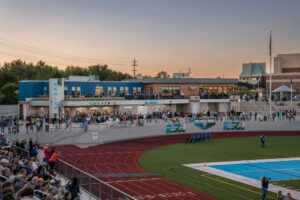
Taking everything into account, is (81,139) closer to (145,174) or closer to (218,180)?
(145,174)

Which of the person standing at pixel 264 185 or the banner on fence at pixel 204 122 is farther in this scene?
the banner on fence at pixel 204 122

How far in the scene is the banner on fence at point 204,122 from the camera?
140ft

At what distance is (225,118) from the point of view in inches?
1842

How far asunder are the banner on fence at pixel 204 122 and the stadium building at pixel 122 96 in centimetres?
1117

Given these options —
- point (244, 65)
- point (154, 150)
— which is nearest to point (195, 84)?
point (154, 150)

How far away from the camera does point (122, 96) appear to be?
176ft

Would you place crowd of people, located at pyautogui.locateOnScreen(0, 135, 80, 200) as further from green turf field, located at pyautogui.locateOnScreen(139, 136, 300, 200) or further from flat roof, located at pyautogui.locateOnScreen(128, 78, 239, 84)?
flat roof, located at pyautogui.locateOnScreen(128, 78, 239, 84)

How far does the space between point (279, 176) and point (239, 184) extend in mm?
3720

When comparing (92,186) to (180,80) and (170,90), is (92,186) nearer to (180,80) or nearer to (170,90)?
(170,90)

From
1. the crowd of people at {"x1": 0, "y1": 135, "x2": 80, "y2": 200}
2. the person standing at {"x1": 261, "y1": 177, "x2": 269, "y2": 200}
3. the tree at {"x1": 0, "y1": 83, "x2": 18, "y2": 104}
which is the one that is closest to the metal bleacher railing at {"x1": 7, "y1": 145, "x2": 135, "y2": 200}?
the crowd of people at {"x1": 0, "y1": 135, "x2": 80, "y2": 200}

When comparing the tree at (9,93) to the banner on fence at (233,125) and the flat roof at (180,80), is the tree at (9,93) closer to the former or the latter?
the flat roof at (180,80)

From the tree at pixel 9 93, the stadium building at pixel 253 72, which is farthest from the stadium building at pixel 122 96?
the stadium building at pixel 253 72

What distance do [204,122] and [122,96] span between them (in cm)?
1648

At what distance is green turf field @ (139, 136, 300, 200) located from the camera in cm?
1850
